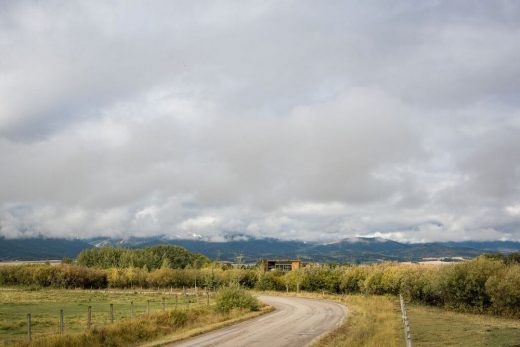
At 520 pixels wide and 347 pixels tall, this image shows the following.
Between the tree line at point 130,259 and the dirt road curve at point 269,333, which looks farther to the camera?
the tree line at point 130,259

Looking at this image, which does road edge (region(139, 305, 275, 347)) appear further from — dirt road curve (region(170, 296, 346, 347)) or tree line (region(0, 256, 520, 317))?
tree line (region(0, 256, 520, 317))

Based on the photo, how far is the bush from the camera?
46.6m

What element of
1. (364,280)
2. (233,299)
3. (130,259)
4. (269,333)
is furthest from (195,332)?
(130,259)

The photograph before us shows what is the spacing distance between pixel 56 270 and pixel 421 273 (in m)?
98.2

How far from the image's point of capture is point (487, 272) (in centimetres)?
5125

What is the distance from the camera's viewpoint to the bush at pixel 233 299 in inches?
1834

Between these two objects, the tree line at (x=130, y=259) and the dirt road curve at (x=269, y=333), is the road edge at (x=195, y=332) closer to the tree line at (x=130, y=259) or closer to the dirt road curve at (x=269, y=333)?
the dirt road curve at (x=269, y=333)

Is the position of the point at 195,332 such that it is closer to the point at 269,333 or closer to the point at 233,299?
the point at 269,333

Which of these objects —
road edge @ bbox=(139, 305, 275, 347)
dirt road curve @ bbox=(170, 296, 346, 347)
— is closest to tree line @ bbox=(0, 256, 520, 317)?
road edge @ bbox=(139, 305, 275, 347)

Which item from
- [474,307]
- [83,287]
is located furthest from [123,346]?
[83,287]

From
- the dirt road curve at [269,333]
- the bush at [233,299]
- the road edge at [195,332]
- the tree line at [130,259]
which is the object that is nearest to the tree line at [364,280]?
the bush at [233,299]

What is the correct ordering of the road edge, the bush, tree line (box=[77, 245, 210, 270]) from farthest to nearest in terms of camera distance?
tree line (box=[77, 245, 210, 270]) < the bush < the road edge

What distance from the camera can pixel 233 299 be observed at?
47812 millimetres

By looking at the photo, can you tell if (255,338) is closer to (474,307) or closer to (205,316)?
(205,316)
